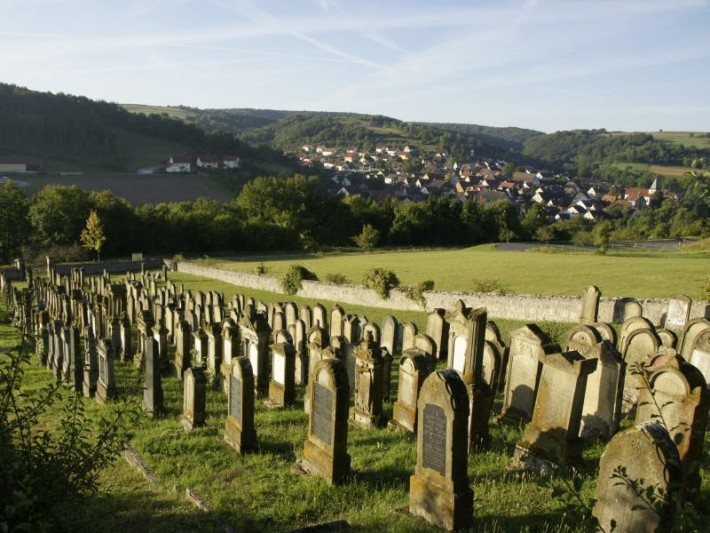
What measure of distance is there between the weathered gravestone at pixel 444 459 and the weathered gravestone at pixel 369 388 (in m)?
3.64

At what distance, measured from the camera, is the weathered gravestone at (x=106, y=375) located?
12305 millimetres

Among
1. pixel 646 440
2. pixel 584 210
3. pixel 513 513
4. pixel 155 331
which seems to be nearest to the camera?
pixel 646 440

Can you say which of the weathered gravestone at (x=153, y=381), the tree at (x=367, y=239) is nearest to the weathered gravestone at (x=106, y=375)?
the weathered gravestone at (x=153, y=381)

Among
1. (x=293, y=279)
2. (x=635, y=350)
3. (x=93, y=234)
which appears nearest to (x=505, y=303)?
(x=635, y=350)

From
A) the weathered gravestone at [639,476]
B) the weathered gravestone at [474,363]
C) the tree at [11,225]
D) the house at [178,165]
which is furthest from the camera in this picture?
the house at [178,165]

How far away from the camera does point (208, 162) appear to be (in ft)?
384

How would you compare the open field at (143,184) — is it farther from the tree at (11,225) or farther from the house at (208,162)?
the tree at (11,225)

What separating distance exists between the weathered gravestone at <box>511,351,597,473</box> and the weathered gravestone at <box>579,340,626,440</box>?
3.25ft

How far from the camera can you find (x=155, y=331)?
14609 millimetres

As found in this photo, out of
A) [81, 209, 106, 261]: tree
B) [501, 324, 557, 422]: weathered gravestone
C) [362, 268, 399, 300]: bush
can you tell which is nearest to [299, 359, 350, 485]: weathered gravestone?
[501, 324, 557, 422]: weathered gravestone

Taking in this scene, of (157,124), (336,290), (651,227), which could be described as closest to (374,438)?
(336,290)

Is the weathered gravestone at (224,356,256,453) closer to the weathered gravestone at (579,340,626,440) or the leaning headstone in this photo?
the weathered gravestone at (579,340,626,440)

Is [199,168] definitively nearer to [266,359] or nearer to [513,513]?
[266,359]

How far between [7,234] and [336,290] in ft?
113
